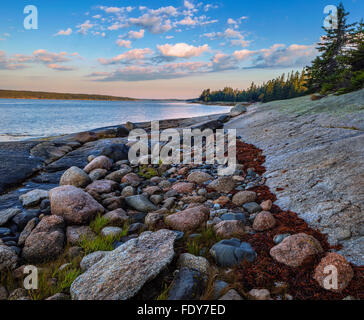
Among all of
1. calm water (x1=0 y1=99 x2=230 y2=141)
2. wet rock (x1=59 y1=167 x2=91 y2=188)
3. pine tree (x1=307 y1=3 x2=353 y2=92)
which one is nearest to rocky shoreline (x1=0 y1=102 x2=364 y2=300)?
wet rock (x1=59 y1=167 x2=91 y2=188)

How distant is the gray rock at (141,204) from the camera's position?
198 inches

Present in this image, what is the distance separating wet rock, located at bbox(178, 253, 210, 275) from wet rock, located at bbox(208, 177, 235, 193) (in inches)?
109

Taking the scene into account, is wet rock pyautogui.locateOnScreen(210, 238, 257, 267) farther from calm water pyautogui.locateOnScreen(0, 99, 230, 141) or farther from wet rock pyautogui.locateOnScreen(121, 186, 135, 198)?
calm water pyautogui.locateOnScreen(0, 99, 230, 141)

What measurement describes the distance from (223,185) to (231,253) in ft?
8.79

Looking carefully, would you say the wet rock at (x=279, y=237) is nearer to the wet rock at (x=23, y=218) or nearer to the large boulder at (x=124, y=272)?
Answer: the large boulder at (x=124, y=272)

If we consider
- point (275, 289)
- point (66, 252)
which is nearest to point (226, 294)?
point (275, 289)

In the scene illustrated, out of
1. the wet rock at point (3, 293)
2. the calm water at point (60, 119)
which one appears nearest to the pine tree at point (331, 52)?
the calm water at point (60, 119)

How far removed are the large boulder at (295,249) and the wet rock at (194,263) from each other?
973 millimetres

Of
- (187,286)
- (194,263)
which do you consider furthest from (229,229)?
(187,286)

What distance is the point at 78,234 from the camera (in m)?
3.83

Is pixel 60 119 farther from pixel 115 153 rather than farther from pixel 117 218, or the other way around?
pixel 117 218

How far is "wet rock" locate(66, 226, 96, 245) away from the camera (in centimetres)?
369

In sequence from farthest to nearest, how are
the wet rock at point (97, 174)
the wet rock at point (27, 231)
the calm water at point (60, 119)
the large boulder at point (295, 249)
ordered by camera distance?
the calm water at point (60, 119)
the wet rock at point (97, 174)
the wet rock at point (27, 231)
the large boulder at point (295, 249)

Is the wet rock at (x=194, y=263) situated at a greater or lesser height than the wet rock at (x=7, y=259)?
greater
